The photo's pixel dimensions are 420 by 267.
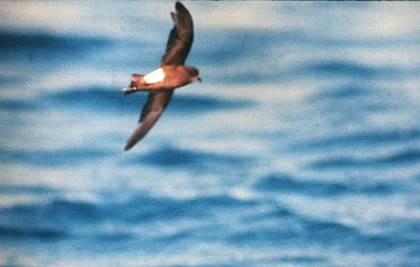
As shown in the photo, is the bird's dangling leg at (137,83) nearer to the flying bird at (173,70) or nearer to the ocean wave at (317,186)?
the flying bird at (173,70)

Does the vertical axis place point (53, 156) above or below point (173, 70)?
below

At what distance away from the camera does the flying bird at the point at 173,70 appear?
2336mm

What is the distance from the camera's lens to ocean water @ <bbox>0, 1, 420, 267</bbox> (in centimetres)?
242

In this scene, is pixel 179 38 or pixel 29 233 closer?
pixel 179 38

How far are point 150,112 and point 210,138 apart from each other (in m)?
0.20

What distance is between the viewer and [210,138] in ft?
8.14

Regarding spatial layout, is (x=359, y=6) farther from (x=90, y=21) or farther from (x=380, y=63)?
(x=90, y=21)

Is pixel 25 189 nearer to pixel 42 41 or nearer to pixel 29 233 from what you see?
pixel 29 233

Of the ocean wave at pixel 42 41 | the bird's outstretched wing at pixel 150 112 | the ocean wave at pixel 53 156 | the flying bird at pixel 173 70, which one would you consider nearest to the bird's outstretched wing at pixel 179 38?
the flying bird at pixel 173 70

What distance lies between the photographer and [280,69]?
8.05ft

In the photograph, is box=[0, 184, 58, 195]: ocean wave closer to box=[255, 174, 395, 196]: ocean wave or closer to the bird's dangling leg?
the bird's dangling leg

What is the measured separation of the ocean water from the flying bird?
0.05 metres

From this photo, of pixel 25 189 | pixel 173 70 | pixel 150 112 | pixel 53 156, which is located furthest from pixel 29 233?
pixel 173 70

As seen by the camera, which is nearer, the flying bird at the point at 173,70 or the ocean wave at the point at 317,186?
the flying bird at the point at 173,70
